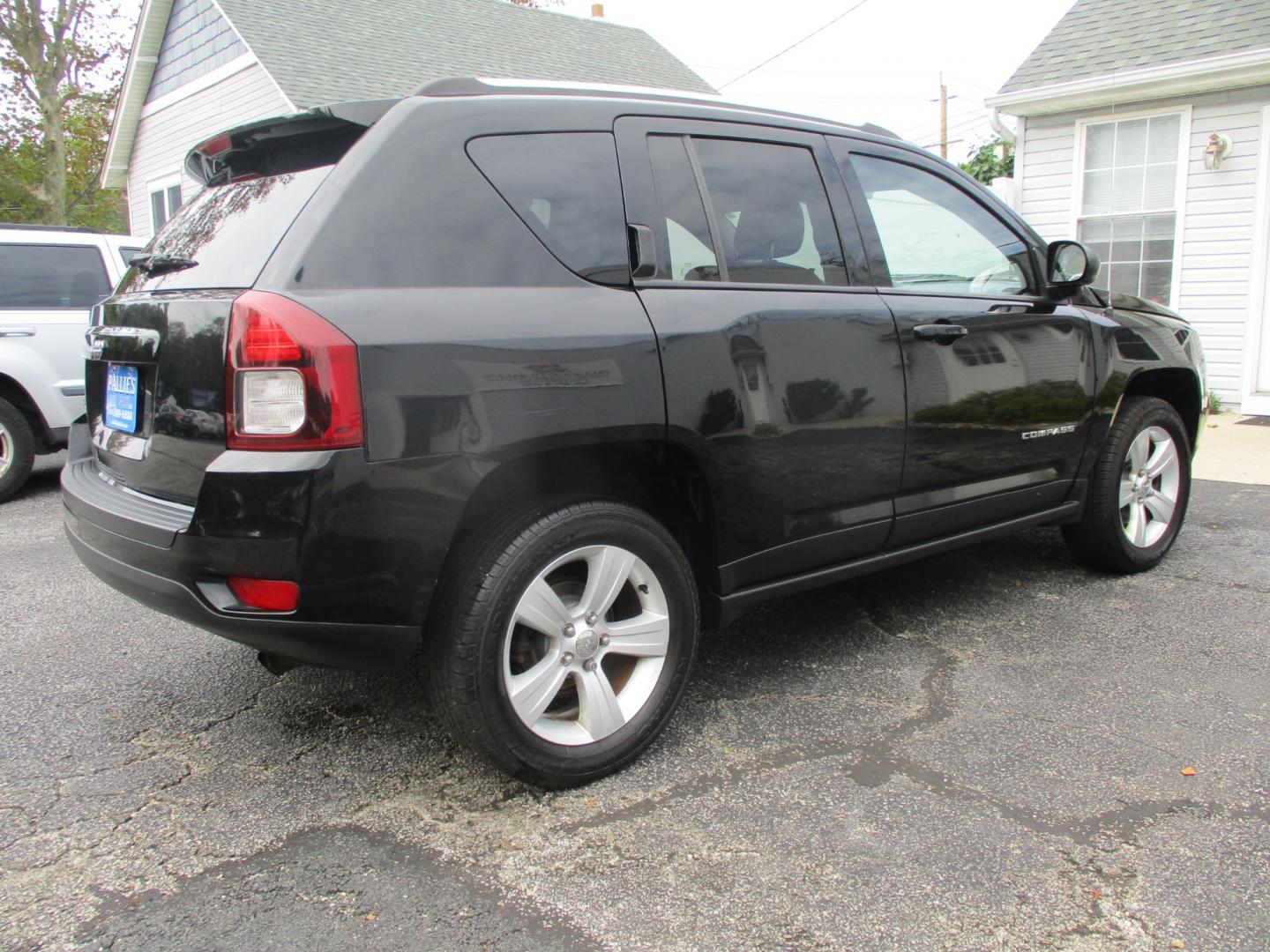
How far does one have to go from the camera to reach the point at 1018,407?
11.7 ft

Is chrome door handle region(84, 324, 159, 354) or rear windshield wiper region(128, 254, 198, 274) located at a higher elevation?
rear windshield wiper region(128, 254, 198, 274)

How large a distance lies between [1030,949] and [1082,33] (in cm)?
1066

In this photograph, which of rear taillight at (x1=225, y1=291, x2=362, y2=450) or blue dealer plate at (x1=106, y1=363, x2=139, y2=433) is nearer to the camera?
rear taillight at (x1=225, y1=291, x2=362, y2=450)

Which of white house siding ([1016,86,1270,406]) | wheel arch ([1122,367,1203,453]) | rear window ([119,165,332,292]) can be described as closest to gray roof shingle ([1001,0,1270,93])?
white house siding ([1016,86,1270,406])

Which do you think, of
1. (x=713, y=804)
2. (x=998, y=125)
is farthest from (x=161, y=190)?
(x=713, y=804)

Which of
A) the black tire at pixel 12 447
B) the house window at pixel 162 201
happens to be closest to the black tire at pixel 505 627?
the black tire at pixel 12 447

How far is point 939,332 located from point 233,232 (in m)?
2.18

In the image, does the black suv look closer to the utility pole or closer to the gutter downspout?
the gutter downspout

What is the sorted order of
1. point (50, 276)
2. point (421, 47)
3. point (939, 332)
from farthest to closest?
point (421, 47) < point (50, 276) < point (939, 332)

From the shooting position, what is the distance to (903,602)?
4062 millimetres

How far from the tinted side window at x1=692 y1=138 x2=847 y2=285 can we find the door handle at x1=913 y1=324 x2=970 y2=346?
12.6 inches

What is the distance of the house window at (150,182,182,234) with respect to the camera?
680 inches

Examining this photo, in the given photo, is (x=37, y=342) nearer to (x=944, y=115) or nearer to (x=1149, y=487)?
(x=1149, y=487)

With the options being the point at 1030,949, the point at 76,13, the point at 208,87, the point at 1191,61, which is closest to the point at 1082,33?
the point at 1191,61
